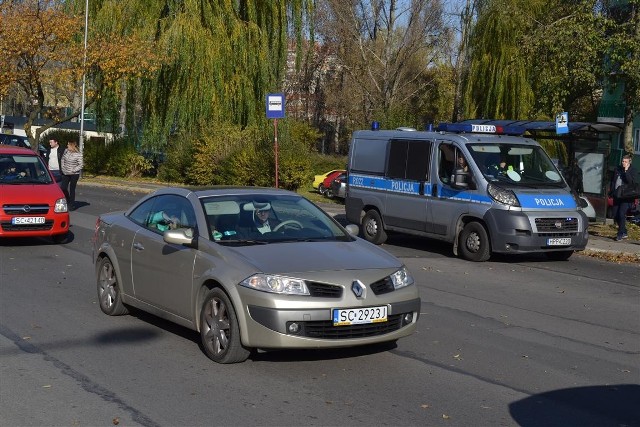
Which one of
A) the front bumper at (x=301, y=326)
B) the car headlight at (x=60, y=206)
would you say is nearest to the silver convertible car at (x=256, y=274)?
the front bumper at (x=301, y=326)

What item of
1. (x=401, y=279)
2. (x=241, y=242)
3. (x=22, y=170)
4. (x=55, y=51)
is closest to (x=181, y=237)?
(x=241, y=242)

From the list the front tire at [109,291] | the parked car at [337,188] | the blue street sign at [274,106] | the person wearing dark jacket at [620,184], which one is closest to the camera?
the front tire at [109,291]

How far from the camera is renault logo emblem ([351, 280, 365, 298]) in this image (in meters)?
7.49

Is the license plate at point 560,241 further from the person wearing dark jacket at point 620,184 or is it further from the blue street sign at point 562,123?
the blue street sign at point 562,123

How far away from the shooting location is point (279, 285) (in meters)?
7.43

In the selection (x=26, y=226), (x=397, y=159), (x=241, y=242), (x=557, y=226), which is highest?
(x=397, y=159)

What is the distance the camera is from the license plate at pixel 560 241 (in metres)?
15.4

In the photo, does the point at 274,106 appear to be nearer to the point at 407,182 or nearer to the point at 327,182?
the point at 407,182

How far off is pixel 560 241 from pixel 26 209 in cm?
882

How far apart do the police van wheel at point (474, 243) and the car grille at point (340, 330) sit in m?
8.26

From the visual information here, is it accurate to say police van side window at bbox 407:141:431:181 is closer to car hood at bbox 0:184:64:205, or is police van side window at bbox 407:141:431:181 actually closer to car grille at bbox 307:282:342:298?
car hood at bbox 0:184:64:205

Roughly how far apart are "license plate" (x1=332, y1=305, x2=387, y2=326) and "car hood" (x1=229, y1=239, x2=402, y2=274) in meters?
0.37

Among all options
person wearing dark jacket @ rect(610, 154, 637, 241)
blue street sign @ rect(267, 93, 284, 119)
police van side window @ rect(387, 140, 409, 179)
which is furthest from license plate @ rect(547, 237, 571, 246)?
blue street sign @ rect(267, 93, 284, 119)

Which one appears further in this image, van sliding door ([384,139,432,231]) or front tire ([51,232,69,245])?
van sliding door ([384,139,432,231])
